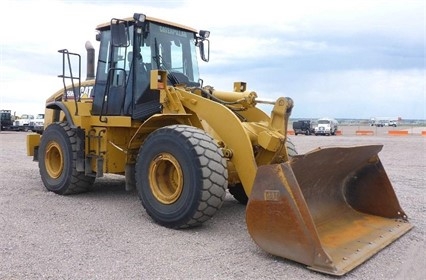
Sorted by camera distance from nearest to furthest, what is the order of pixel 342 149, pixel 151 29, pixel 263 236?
pixel 263 236 → pixel 342 149 → pixel 151 29

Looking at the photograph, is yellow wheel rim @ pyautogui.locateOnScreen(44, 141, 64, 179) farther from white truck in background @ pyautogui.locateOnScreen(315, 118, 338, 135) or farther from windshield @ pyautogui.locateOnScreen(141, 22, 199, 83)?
white truck in background @ pyautogui.locateOnScreen(315, 118, 338, 135)

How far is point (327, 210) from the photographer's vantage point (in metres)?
5.79

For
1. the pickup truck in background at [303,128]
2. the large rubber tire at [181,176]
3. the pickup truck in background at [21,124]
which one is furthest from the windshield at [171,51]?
the pickup truck in background at [303,128]

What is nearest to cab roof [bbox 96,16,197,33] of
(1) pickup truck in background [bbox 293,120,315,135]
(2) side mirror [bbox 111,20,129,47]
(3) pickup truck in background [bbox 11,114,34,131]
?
(2) side mirror [bbox 111,20,129,47]

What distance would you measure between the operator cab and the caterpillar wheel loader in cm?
2

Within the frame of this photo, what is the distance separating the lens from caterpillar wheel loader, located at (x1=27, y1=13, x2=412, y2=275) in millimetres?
4578

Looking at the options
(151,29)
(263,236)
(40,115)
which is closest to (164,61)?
(151,29)

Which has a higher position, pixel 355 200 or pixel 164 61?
pixel 164 61

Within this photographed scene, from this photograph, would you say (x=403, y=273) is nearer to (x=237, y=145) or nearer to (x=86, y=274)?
(x=237, y=145)

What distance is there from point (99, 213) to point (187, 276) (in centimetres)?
280

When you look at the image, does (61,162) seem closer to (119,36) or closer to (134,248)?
(119,36)

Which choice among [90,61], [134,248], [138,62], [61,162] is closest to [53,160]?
[61,162]

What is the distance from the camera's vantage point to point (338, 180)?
6066mm

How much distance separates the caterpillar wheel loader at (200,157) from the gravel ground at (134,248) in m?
0.19
